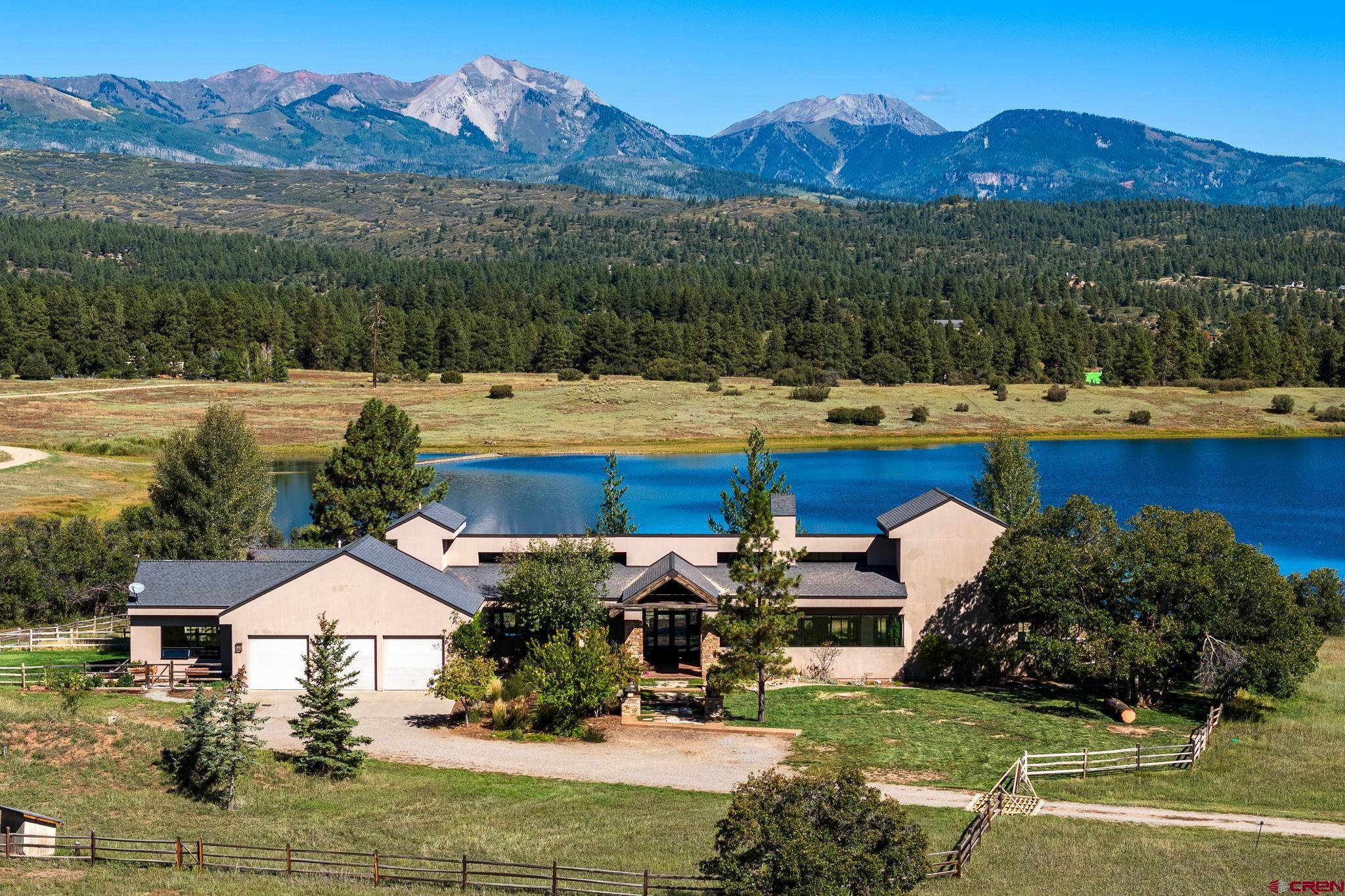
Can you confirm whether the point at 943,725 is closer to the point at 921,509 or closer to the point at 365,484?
the point at 921,509

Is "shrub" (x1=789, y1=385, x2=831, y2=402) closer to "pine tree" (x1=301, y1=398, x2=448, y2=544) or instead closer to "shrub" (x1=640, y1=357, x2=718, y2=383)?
"shrub" (x1=640, y1=357, x2=718, y2=383)

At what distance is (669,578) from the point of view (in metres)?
42.1

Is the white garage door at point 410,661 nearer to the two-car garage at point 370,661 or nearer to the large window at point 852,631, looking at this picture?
the two-car garage at point 370,661

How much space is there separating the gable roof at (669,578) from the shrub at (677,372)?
4871 inches

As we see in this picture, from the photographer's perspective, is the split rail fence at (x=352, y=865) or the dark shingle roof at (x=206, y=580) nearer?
the split rail fence at (x=352, y=865)

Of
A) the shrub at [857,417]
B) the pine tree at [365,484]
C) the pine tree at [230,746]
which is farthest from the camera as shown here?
the shrub at [857,417]

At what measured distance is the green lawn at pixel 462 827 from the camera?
922 inches

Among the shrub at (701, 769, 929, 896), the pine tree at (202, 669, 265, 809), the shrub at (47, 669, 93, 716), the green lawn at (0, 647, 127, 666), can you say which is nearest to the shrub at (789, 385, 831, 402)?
the green lawn at (0, 647, 127, 666)

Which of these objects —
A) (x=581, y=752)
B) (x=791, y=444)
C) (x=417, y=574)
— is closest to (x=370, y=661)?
(x=417, y=574)

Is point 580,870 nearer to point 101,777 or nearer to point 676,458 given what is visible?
point 101,777

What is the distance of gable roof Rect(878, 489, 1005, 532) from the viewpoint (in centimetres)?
4500

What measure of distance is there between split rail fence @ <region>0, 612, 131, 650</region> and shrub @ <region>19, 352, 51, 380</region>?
12246 cm

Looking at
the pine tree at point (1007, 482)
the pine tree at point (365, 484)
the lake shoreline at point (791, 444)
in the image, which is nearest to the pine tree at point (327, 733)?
the pine tree at point (365, 484)

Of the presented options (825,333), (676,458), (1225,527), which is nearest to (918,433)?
(676,458)
